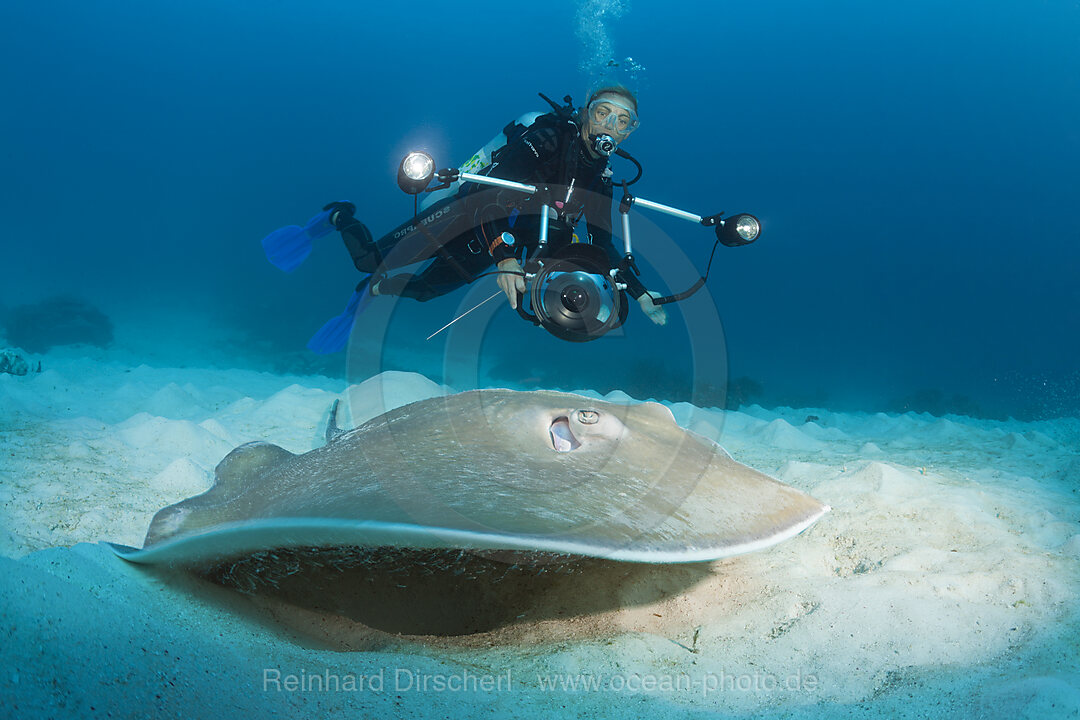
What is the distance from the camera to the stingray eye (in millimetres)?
1700

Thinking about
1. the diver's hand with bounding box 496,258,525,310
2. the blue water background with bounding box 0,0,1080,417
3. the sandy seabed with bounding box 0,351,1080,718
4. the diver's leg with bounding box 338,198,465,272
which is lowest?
the sandy seabed with bounding box 0,351,1080,718

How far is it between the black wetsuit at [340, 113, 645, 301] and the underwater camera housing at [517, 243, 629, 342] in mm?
432

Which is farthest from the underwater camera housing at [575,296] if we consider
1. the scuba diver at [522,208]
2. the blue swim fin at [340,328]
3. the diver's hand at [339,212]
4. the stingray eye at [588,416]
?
the diver's hand at [339,212]

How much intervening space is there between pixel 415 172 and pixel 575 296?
153cm

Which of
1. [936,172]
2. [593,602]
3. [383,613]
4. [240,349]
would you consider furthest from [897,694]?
[936,172]

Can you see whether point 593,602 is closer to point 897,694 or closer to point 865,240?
point 897,694

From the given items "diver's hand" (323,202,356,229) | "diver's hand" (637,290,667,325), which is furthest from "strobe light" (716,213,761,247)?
"diver's hand" (323,202,356,229)

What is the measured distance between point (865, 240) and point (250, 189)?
91582 millimetres

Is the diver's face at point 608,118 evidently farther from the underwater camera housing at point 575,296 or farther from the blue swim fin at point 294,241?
the blue swim fin at point 294,241

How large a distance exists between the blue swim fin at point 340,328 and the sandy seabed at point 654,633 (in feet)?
8.57

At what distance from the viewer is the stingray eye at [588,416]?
1700 millimetres

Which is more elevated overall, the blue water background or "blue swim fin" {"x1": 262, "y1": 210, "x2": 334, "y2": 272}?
the blue water background

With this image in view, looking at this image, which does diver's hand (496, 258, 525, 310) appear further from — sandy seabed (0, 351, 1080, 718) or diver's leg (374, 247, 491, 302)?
sandy seabed (0, 351, 1080, 718)

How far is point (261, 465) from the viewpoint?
221 centimetres
